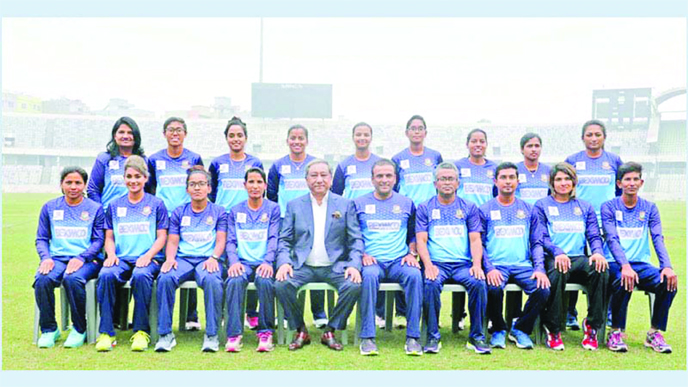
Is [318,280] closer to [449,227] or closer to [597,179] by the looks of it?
[449,227]

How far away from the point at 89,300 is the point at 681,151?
45.0 meters

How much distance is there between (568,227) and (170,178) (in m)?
3.41

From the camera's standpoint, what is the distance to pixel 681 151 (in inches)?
1642

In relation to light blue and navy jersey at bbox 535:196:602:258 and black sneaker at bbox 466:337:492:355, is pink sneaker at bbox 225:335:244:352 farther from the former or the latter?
light blue and navy jersey at bbox 535:196:602:258

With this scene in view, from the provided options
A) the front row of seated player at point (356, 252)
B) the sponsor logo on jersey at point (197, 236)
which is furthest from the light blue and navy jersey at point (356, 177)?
the sponsor logo on jersey at point (197, 236)

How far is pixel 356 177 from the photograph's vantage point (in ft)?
18.3

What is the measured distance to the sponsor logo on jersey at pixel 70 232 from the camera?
4.88 meters

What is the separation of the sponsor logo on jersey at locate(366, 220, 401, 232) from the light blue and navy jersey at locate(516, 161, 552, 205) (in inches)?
48.4

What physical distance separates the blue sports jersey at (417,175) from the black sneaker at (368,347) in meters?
1.59

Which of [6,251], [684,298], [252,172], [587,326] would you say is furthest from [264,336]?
[6,251]

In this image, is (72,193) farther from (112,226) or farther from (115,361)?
(115,361)

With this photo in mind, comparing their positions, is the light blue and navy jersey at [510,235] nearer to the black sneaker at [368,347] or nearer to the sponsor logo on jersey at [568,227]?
the sponsor logo on jersey at [568,227]

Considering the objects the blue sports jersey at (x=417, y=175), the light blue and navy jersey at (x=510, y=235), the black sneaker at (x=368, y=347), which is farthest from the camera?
the blue sports jersey at (x=417, y=175)

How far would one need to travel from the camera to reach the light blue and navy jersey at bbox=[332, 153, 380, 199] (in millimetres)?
5566
